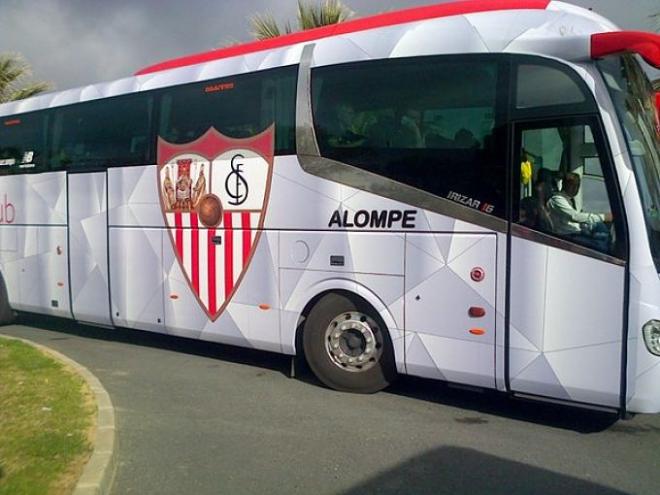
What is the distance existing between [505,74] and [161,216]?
4601 mm

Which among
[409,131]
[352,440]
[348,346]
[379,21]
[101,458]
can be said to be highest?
[379,21]

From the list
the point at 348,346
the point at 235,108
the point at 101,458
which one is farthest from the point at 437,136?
the point at 101,458

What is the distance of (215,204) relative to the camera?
25.1ft

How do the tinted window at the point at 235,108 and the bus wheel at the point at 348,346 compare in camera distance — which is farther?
the tinted window at the point at 235,108

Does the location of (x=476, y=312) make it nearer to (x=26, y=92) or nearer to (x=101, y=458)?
(x=101, y=458)

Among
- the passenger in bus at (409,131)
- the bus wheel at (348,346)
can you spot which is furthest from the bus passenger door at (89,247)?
the passenger in bus at (409,131)

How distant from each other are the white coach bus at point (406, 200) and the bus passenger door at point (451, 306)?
0.02m

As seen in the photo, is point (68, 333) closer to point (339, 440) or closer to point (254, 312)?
point (254, 312)

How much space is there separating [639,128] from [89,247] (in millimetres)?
7074

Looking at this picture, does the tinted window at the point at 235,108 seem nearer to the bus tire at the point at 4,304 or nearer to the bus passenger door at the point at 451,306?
the bus passenger door at the point at 451,306

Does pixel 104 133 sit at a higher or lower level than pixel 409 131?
higher

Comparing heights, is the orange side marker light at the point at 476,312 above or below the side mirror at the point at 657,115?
below

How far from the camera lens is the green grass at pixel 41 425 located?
14.1ft

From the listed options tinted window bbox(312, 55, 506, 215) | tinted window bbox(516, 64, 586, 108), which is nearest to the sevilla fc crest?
tinted window bbox(312, 55, 506, 215)
